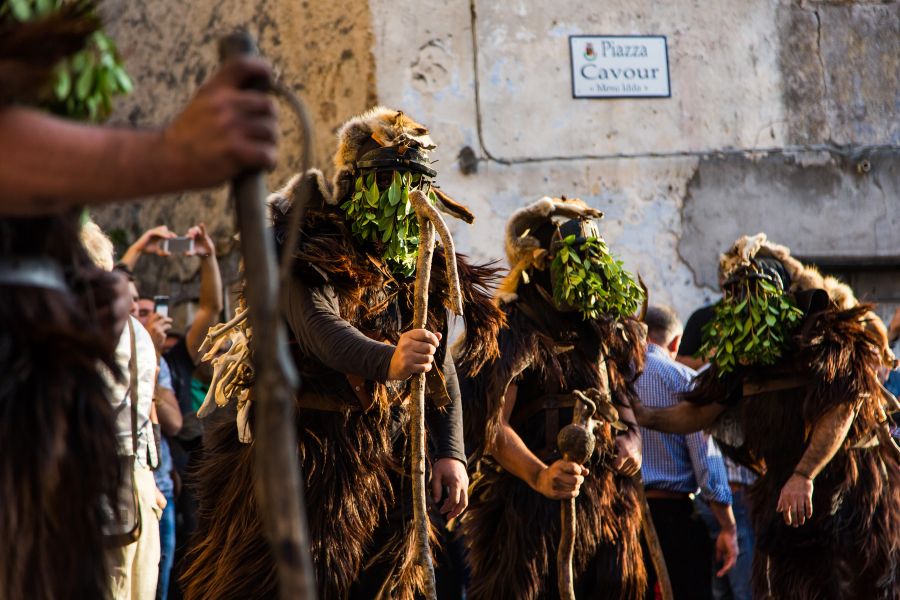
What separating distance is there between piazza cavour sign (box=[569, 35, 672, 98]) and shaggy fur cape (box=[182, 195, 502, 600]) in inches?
220

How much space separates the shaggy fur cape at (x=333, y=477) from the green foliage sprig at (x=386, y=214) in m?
0.06

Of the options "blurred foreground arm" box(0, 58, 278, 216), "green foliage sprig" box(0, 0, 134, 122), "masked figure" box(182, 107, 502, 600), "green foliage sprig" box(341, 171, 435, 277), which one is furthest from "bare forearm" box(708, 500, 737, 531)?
"blurred foreground arm" box(0, 58, 278, 216)

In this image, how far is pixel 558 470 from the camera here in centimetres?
530

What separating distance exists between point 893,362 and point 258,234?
4728mm

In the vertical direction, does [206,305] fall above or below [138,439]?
above

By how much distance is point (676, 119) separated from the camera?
10148 mm

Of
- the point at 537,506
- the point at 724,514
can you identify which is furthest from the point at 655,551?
the point at 724,514

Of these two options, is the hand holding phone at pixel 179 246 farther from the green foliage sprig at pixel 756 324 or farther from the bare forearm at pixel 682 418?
the green foliage sprig at pixel 756 324

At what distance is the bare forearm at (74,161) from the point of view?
6.88 ft

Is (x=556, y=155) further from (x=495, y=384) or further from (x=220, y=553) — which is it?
(x=220, y=553)

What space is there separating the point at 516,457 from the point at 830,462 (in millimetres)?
1541

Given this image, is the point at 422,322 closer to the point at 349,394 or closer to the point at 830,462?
the point at 349,394

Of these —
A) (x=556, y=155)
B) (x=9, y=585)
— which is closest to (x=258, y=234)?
(x=9, y=585)

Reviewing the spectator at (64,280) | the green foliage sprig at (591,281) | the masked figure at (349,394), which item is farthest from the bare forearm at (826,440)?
the spectator at (64,280)
